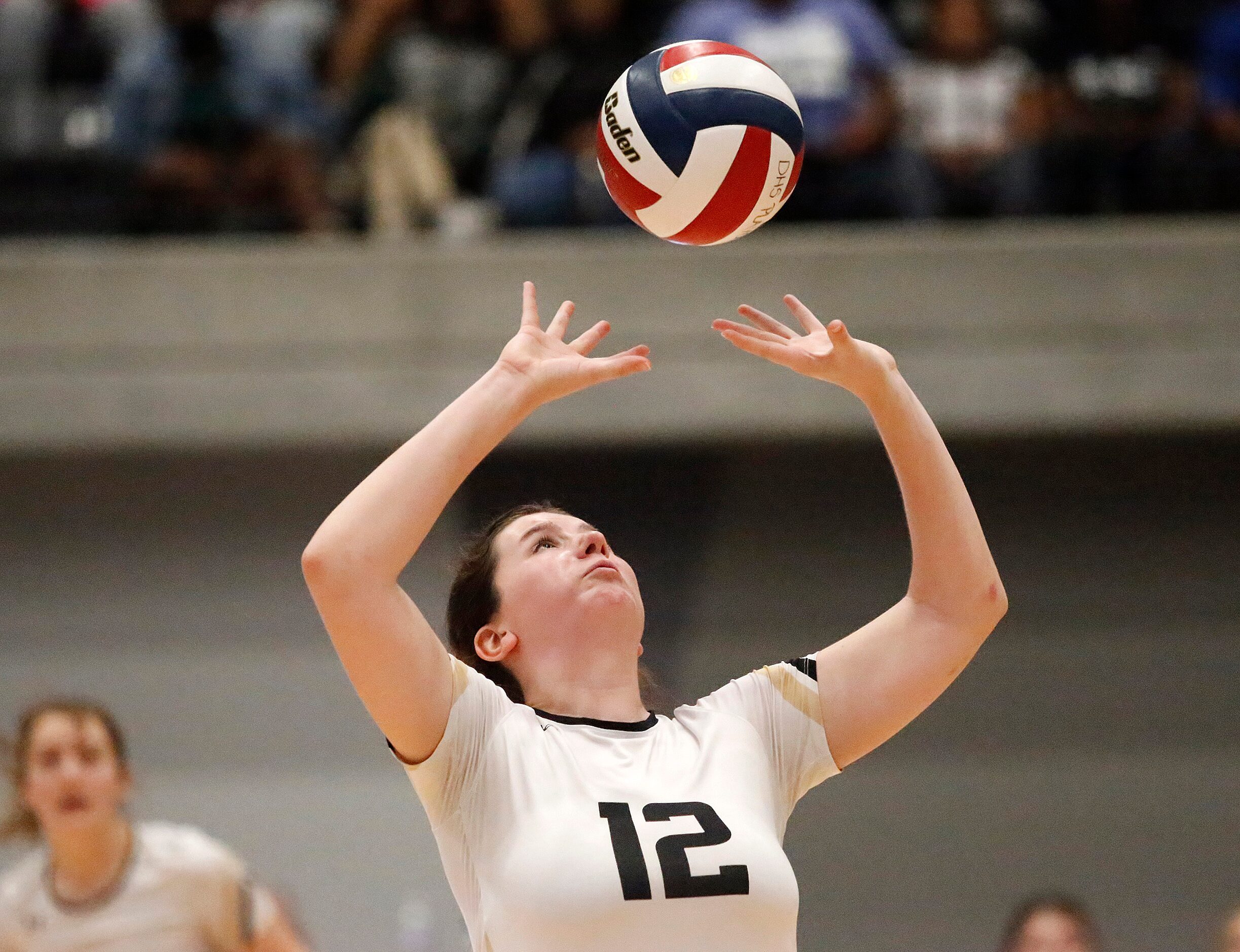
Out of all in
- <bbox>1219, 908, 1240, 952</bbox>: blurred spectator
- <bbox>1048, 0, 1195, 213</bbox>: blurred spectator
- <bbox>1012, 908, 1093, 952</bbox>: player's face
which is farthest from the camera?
<bbox>1048, 0, 1195, 213</bbox>: blurred spectator

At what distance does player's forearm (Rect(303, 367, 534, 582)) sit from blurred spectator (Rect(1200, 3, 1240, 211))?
4.79 meters

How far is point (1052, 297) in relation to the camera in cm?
627

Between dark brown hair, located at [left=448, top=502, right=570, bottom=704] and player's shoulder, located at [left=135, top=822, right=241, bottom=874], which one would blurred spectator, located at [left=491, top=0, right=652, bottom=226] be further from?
dark brown hair, located at [left=448, top=502, right=570, bottom=704]

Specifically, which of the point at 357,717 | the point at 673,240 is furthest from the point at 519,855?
the point at 357,717

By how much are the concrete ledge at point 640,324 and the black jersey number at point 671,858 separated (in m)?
4.04

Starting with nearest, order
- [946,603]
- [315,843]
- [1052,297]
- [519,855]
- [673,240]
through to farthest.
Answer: [519,855] < [946,603] < [673,240] < [1052,297] < [315,843]

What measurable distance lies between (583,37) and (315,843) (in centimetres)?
349

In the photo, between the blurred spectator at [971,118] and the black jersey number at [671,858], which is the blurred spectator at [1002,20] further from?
the black jersey number at [671,858]

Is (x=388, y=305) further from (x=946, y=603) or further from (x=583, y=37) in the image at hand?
(x=946, y=603)

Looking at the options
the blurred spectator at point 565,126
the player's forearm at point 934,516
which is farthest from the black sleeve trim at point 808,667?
the blurred spectator at point 565,126

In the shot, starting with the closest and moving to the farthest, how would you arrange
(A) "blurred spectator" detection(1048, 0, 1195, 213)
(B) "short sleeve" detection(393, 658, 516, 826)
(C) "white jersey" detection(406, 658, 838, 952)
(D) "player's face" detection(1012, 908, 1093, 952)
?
(C) "white jersey" detection(406, 658, 838, 952), (B) "short sleeve" detection(393, 658, 516, 826), (D) "player's face" detection(1012, 908, 1093, 952), (A) "blurred spectator" detection(1048, 0, 1195, 213)

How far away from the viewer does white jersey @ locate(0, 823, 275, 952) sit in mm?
3979

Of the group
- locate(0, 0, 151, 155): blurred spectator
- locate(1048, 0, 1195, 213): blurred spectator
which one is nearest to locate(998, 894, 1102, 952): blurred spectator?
locate(1048, 0, 1195, 213): blurred spectator

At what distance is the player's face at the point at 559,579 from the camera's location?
255cm
